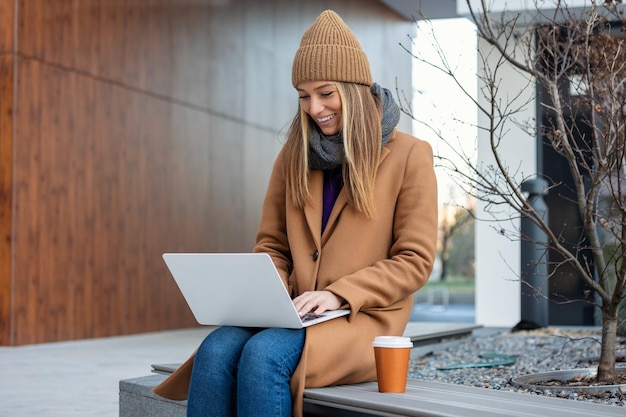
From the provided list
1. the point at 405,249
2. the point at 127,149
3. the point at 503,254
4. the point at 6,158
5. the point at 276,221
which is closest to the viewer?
the point at 405,249

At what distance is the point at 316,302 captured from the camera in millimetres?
2215

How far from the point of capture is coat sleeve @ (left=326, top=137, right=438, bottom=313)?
2264mm

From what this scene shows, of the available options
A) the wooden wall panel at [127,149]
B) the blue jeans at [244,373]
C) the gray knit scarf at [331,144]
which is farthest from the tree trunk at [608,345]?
the wooden wall panel at [127,149]

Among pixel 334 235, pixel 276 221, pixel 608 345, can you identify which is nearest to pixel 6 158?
pixel 276 221

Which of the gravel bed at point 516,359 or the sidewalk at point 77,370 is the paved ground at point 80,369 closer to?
the sidewalk at point 77,370

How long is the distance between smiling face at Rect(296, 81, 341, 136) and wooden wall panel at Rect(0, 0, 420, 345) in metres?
5.07

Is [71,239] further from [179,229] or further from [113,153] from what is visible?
[179,229]

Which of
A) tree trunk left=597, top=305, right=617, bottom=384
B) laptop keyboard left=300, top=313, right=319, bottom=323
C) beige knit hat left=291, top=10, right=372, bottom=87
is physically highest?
beige knit hat left=291, top=10, right=372, bottom=87

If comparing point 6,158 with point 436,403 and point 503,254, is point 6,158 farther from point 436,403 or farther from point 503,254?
point 436,403

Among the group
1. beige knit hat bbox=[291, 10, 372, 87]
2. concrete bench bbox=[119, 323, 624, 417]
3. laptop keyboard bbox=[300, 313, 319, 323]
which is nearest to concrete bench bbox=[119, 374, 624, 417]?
concrete bench bbox=[119, 323, 624, 417]

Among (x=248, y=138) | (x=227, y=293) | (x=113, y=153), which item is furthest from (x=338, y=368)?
(x=248, y=138)

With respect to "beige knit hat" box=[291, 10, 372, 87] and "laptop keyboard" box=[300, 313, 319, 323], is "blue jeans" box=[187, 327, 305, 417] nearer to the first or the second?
"laptop keyboard" box=[300, 313, 319, 323]

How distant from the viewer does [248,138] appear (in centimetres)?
1070

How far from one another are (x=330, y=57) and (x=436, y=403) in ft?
3.22
